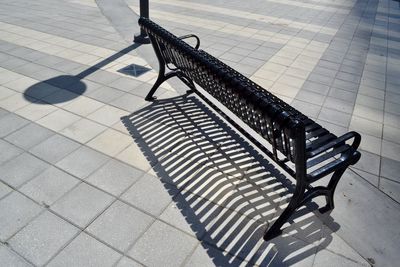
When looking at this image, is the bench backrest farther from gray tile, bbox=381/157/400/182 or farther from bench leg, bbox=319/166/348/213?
gray tile, bbox=381/157/400/182

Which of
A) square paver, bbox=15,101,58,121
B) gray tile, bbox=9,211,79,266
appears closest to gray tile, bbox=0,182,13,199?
gray tile, bbox=9,211,79,266

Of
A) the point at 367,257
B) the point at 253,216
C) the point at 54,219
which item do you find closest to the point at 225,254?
the point at 253,216

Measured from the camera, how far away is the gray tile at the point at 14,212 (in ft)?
8.98

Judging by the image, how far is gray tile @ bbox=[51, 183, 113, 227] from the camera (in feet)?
9.56

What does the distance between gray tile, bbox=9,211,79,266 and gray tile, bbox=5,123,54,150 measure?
1248mm

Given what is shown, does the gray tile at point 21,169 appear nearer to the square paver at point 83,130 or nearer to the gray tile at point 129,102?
the square paver at point 83,130

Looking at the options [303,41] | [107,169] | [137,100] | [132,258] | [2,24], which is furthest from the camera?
[303,41]

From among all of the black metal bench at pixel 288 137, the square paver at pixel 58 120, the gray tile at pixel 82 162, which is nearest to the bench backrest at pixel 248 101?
the black metal bench at pixel 288 137

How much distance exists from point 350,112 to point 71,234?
452cm

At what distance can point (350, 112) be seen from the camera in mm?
5141

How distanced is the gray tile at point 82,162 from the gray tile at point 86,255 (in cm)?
89

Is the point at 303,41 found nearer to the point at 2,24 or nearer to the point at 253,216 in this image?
the point at 253,216

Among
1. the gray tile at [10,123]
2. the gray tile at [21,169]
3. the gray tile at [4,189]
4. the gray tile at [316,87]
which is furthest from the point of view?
the gray tile at [316,87]

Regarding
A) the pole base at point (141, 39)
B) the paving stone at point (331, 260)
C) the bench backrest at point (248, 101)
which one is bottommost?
the paving stone at point (331, 260)
